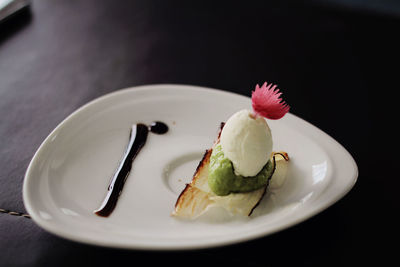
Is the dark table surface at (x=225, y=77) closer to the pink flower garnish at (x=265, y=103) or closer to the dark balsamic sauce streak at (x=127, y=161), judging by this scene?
the dark balsamic sauce streak at (x=127, y=161)

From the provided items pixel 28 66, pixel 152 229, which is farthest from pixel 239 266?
pixel 28 66

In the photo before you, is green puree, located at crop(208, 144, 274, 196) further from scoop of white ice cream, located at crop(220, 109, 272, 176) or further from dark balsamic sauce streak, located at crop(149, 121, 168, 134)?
dark balsamic sauce streak, located at crop(149, 121, 168, 134)

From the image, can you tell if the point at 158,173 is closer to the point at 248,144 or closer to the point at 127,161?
the point at 127,161

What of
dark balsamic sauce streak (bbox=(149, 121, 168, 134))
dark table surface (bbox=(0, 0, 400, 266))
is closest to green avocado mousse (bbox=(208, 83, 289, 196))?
dark table surface (bbox=(0, 0, 400, 266))

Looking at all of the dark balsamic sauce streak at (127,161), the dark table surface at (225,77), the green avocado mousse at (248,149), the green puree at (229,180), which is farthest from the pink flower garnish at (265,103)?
the dark balsamic sauce streak at (127,161)

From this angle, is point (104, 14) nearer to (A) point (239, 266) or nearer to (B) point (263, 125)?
(B) point (263, 125)

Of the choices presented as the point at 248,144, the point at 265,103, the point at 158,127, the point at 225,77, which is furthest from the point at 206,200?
the point at 225,77
